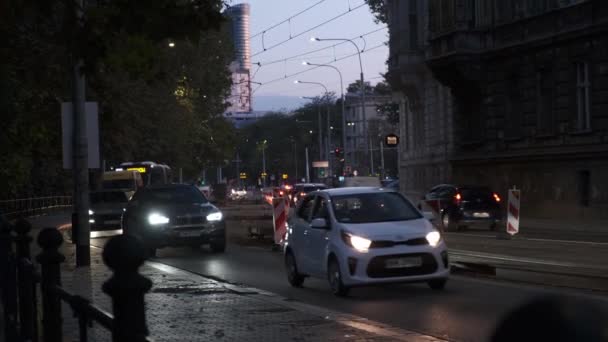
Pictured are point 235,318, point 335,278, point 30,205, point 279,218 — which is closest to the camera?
point 235,318

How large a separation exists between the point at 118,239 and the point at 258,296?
10.3 metres

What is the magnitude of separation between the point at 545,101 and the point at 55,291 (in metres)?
36.8

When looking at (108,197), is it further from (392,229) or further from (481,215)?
(392,229)

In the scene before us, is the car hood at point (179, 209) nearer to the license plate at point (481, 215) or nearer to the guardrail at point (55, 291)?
the license plate at point (481, 215)

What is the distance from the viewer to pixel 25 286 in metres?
6.91

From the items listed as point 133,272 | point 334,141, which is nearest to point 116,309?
point 133,272

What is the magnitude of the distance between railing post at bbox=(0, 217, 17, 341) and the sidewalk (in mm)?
1537

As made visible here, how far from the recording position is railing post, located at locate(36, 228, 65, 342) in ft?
18.7

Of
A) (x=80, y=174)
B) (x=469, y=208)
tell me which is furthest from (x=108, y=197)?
(x=80, y=174)

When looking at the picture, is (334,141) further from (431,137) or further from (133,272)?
(133,272)

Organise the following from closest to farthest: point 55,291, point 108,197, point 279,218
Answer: point 55,291 → point 279,218 → point 108,197

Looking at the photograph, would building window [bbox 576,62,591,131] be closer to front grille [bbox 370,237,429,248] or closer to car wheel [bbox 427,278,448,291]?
car wheel [bbox 427,278,448,291]

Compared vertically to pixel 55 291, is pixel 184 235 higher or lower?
lower

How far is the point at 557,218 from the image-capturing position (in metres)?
38.6
